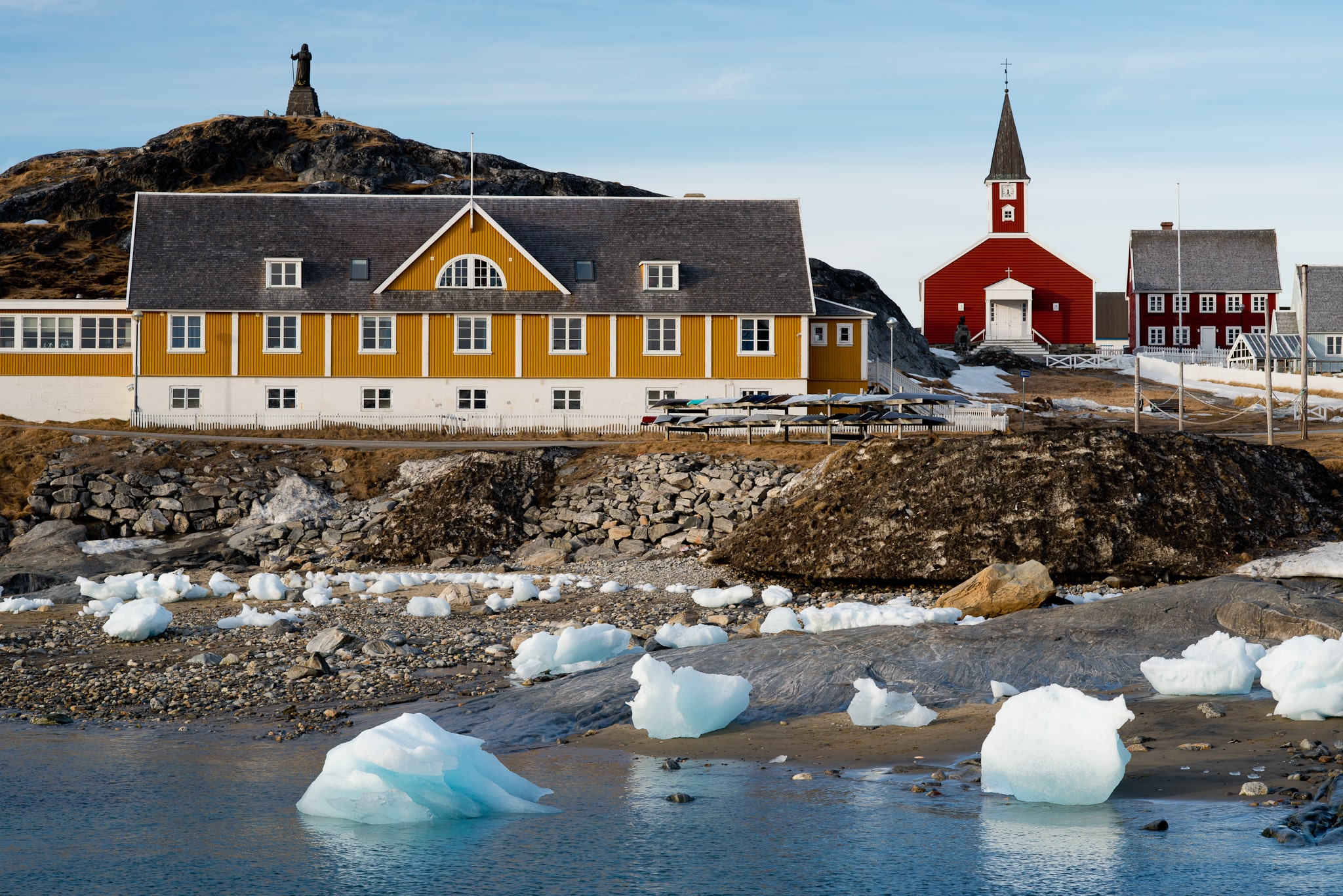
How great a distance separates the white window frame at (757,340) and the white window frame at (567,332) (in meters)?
5.01

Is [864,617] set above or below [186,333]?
below

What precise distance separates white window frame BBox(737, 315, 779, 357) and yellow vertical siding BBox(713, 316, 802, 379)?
0.03 meters

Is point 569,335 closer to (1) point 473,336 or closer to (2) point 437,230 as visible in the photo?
(1) point 473,336

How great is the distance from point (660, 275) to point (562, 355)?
4216mm

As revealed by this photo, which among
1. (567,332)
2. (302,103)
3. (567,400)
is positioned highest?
(302,103)

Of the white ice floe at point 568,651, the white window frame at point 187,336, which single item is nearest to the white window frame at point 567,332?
the white window frame at point 187,336

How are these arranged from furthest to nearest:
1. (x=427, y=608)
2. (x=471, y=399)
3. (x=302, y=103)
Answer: (x=302, y=103) < (x=471, y=399) < (x=427, y=608)

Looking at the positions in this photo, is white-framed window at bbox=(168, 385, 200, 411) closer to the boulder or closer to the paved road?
the paved road

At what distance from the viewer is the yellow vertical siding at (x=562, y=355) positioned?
40.1 metres

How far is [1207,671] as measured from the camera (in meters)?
11.4

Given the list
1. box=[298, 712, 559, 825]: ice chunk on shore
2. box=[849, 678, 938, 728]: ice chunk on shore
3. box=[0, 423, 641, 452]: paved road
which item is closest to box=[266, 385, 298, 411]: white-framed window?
box=[0, 423, 641, 452]: paved road

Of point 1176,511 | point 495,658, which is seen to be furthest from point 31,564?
point 1176,511

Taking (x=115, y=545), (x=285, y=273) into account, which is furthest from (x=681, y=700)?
(x=285, y=273)

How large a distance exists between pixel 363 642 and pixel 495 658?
174 cm
